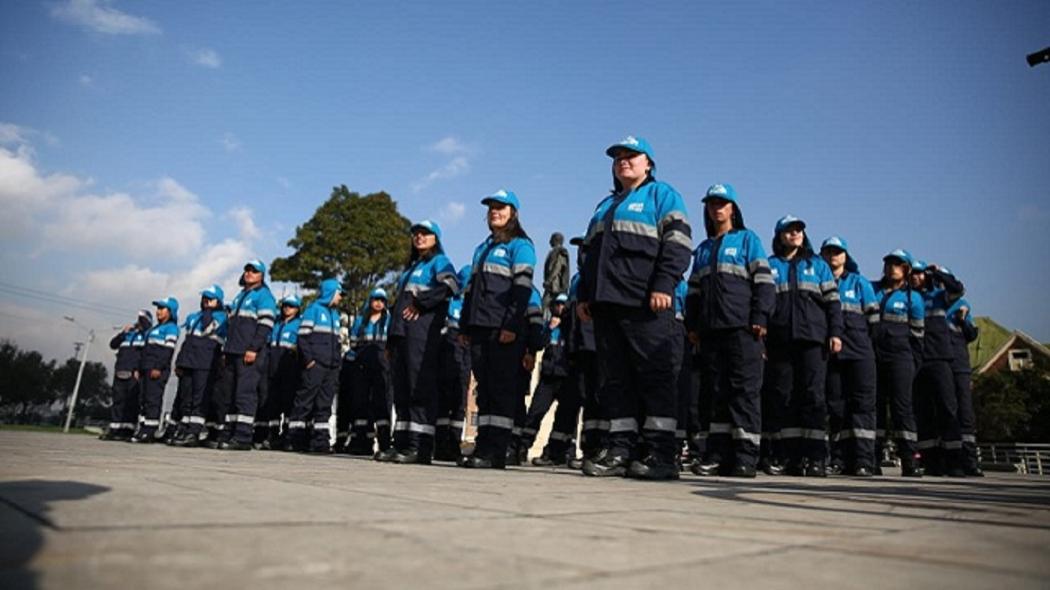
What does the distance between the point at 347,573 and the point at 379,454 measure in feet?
18.9

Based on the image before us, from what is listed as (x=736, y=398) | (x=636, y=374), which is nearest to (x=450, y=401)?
(x=736, y=398)

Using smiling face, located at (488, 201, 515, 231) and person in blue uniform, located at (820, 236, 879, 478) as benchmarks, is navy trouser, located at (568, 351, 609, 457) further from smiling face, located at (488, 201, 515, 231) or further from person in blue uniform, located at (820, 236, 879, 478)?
person in blue uniform, located at (820, 236, 879, 478)

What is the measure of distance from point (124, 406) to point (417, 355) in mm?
8664

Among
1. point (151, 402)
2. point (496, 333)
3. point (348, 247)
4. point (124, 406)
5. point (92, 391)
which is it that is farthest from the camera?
point (92, 391)

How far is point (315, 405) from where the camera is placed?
10.0m

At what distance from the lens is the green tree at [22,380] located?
65500 mm

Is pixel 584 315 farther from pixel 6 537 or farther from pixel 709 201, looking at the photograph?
pixel 6 537

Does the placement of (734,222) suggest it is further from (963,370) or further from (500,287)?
(963,370)

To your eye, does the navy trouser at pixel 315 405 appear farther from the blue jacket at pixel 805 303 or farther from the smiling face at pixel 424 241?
the blue jacket at pixel 805 303

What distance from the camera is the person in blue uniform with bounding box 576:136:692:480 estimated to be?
4891mm

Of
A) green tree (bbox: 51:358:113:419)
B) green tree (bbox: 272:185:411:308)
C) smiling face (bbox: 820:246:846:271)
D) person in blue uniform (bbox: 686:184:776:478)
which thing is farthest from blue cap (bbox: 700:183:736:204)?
green tree (bbox: 51:358:113:419)

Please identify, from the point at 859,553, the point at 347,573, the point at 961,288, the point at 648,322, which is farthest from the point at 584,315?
the point at 961,288

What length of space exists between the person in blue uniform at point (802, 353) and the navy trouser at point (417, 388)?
11.8 ft

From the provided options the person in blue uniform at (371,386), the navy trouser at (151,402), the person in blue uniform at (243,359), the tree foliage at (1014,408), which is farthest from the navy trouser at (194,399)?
the tree foliage at (1014,408)
